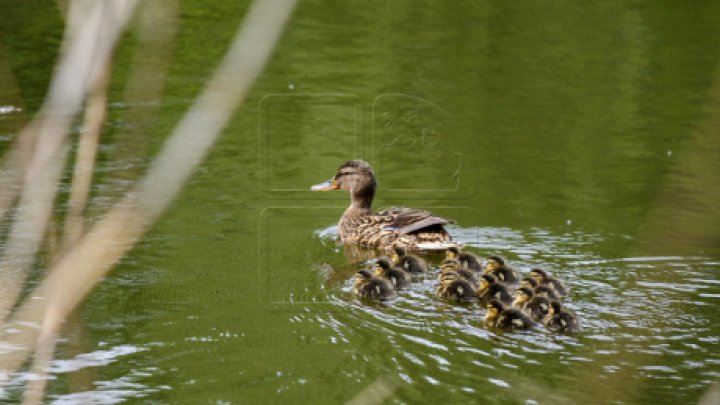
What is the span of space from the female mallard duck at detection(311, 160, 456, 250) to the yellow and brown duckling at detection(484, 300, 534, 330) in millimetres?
1229

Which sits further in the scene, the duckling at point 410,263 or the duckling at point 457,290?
the duckling at point 410,263

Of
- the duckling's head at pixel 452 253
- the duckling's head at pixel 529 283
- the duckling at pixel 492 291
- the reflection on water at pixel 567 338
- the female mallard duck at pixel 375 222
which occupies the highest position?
the female mallard duck at pixel 375 222

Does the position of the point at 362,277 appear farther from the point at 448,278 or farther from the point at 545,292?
the point at 545,292

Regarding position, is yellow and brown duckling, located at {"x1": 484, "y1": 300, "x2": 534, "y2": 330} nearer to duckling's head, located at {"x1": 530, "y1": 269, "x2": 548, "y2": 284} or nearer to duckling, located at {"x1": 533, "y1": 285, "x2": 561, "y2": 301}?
duckling, located at {"x1": 533, "y1": 285, "x2": 561, "y2": 301}

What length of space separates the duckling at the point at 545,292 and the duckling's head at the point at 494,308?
203 mm

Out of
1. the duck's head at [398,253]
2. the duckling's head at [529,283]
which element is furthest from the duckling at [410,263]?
the duckling's head at [529,283]

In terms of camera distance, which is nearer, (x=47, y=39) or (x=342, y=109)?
(x=342, y=109)

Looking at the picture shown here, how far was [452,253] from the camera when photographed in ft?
17.7

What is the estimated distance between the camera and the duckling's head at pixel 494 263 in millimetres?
5043

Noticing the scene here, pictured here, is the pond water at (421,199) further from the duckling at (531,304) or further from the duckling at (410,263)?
the duckling at (410,263)

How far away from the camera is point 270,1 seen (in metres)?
1.08

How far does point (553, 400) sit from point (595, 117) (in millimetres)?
4809

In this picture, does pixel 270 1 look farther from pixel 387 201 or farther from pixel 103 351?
pixel 387 201

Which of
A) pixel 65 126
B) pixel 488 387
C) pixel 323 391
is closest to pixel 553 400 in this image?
pixel 488 387
